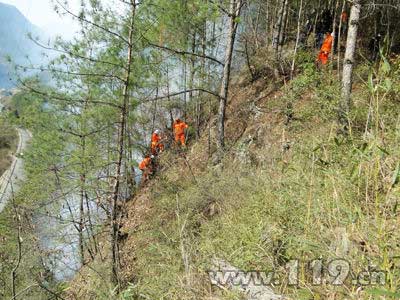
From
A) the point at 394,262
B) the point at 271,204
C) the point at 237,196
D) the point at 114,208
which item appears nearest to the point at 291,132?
the point at 237,196

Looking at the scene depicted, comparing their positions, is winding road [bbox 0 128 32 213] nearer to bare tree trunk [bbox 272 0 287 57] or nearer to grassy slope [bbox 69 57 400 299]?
grassy slope [bbox 69 57 400 299]

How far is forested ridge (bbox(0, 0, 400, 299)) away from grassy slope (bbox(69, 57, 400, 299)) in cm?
2

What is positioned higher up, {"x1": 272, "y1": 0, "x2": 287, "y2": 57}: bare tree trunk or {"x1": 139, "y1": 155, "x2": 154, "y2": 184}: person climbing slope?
{"x1": 272, "y1": 0, "x2": 287, "y2": 57}: bare tree trunk

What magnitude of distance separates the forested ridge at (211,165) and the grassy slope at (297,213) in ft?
0.07

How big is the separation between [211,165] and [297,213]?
7.19 metres

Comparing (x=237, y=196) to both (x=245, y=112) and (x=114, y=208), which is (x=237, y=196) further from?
(x=245, y=112)

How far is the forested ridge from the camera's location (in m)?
1.96

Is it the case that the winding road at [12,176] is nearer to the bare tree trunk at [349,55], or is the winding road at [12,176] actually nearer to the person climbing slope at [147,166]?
the person climbing slope at [147,166]

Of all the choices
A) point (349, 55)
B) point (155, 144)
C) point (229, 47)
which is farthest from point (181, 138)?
point (349, 55)

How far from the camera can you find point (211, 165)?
32.8 feet

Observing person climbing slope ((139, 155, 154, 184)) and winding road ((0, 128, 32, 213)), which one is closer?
winding road ((0, 128, 32, 213))

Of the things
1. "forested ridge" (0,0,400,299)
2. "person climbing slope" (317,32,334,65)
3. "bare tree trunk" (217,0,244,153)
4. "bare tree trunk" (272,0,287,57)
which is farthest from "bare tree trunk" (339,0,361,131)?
"bare tree trunk" (272,0,287,57)

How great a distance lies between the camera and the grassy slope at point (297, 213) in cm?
172

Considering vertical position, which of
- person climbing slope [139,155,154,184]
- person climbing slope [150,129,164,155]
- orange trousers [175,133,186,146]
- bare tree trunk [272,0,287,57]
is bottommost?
person climbing slope [139,155,154,184]
